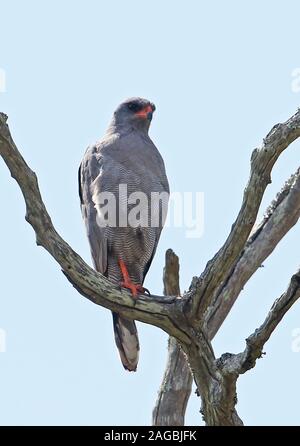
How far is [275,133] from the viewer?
7.74m

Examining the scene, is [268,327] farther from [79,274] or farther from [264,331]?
[79,274]

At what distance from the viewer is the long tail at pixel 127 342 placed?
32.7ft

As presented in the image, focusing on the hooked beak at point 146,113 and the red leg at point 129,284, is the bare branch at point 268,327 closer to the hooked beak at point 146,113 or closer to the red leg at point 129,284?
the red leg at point 129,284

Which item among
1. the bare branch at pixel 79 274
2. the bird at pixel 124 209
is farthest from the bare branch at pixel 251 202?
the bird at pixel 124 209

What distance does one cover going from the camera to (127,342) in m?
10.0

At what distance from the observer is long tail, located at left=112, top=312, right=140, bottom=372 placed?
9.97 metres

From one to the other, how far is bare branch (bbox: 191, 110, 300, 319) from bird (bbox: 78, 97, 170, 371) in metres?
1.79

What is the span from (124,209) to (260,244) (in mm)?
1401

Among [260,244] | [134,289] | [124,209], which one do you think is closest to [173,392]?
[134,289]

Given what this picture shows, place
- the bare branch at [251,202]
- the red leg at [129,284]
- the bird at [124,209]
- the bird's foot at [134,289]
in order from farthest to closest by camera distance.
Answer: the bird at [124,209] < the red leg at [129,284] < the bird's foot at [134,289] < the bare branch at [251,202]

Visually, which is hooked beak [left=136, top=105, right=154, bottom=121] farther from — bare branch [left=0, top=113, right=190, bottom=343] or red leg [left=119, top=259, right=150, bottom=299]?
bare branch [left=0, top=113, right=190, bottom=343]

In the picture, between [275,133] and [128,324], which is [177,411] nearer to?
[128,324]
